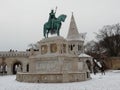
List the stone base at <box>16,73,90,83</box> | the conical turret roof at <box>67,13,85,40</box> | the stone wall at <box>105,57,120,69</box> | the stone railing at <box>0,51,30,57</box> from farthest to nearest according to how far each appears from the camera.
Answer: the stone wall at <box>105,57,120,69</box> < the conical turret roof at <box>67,13,85,40</box> < the stone railing at <box>0,51,30,57</box> < the stone base at <box>16,73,90,83</box>

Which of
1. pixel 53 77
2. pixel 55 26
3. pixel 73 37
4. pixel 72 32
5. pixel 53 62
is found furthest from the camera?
pixel 72 32

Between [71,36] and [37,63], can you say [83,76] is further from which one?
[71,36]

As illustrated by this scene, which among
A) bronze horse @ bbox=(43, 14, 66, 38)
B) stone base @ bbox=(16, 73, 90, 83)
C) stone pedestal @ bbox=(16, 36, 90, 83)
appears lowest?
stone base @ bbox=(16, 73, 90, 83)

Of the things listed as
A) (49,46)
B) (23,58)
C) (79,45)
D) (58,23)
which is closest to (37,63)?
(49,46)

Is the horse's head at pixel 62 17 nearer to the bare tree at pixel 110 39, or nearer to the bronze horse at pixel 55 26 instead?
the bronze horse at pixel 55 26

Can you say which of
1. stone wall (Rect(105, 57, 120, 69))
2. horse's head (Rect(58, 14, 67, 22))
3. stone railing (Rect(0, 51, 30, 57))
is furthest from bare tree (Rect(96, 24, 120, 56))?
horse's head (Rect(58, 14, 67, 22))

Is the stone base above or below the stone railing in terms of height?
below

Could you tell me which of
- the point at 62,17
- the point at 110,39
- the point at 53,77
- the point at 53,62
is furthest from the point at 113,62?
the point at 53,77

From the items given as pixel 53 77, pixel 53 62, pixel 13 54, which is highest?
pixel 13 54

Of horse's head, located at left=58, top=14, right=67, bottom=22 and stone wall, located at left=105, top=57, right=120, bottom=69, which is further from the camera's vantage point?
stone wall, located at left=105, top=57, right=120, bottom=69

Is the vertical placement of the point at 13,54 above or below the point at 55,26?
below

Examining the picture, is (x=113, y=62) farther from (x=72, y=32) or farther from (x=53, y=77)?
(x=53, y=77)

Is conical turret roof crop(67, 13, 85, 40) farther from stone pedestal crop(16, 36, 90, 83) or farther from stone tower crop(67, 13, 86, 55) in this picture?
stone pedestal crop(16, 36, 90, 83)

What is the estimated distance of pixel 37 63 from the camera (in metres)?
23.6
